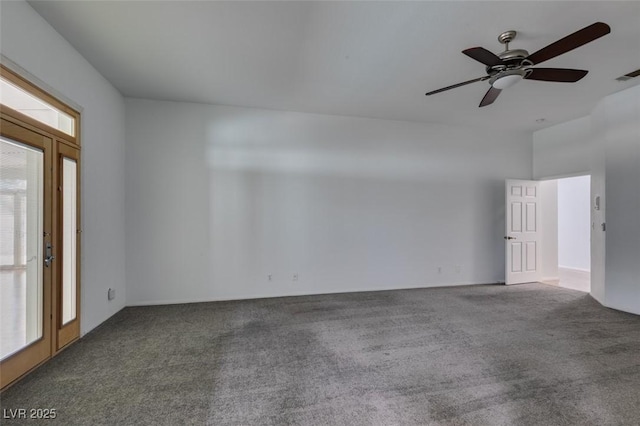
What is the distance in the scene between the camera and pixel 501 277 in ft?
17.9

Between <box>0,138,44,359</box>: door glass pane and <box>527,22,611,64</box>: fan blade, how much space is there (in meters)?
4.20

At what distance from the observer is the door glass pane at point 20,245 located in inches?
84.7

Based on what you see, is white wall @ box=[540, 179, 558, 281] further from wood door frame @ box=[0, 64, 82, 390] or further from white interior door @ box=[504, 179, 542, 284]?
wood door frame @ box=[0, 64, 82, 390]

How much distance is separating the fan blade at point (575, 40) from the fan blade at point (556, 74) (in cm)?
22

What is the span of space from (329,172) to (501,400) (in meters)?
3.59

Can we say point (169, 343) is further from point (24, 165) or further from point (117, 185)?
point (117, 185)

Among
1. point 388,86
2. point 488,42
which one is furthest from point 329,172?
point 488,42

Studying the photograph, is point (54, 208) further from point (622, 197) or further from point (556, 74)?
point (622, 197)

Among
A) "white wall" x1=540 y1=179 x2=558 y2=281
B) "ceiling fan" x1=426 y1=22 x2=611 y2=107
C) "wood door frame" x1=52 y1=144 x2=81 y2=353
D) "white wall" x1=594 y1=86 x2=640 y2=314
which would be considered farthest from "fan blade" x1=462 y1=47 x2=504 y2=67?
"white wall" x1=540 y1=179 x2=558 y2=281

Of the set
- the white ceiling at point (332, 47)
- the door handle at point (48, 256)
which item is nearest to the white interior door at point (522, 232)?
the white ceiling at point (332, 47)

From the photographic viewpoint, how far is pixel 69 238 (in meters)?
2.86

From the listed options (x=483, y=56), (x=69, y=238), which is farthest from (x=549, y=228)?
(x=69, y=238)

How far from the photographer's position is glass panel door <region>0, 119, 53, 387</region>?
2146 mm

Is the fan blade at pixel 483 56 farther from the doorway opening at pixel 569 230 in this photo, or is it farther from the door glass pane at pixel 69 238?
the doorway opening at pixel 569 230
